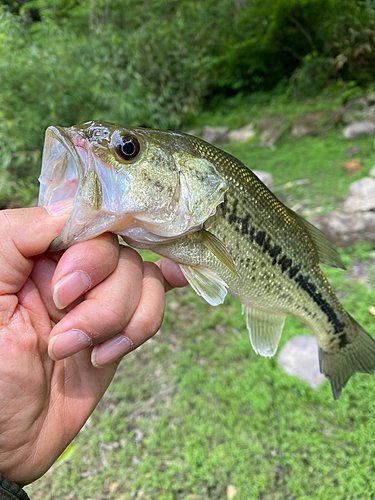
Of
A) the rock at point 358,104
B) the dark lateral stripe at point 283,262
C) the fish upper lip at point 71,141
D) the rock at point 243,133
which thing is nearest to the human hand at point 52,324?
the fish upper lip at point 71,141

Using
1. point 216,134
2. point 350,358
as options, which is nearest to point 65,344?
point 350,358

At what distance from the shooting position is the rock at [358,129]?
644cm

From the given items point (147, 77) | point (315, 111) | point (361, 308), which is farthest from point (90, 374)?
point (147, 77)

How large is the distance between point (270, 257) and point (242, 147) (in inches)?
293

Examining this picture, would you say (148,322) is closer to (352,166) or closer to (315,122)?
(352,166)

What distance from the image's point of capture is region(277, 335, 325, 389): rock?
103 inches

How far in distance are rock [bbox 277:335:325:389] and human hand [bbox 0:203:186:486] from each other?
1945 millimetres

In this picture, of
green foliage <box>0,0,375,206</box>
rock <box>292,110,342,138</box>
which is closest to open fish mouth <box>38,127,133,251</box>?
green foliage <box>0,0,375,206</box>

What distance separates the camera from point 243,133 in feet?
29.3

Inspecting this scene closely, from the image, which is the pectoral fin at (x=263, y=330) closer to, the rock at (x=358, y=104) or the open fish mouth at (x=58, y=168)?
the open fish mouth at (x=58, y=168)

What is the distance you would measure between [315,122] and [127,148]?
7.81 metres

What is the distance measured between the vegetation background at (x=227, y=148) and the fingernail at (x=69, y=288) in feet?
6.32

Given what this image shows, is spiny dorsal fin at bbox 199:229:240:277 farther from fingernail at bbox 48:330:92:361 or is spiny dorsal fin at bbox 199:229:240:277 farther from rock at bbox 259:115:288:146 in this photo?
rock at bbox 259:115:288:146

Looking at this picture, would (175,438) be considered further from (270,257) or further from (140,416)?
(270,257)
